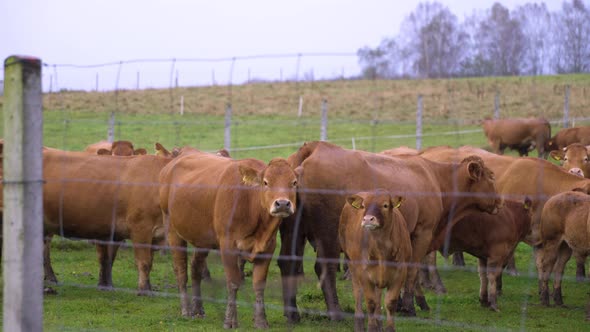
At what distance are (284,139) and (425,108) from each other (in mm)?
11815

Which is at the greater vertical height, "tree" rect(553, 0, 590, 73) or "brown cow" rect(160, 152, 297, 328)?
"tree" rect(553, 0, 590, 73)

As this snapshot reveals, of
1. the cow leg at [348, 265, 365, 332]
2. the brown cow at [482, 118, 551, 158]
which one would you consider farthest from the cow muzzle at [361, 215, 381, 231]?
the brown cow at [482, 118, 551, 158]

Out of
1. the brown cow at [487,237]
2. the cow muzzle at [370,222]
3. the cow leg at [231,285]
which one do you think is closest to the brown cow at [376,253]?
the cow muzzle at [370,222]

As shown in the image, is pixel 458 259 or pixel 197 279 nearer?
pixel 197 279

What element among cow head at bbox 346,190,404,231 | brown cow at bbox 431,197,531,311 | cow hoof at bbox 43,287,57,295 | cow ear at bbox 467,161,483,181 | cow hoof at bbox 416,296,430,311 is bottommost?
cow hoof at bbox 43,287,57,295

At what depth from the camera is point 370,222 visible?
6.99m

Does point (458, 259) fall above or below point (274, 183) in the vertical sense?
below

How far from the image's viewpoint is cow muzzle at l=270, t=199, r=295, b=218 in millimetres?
7602

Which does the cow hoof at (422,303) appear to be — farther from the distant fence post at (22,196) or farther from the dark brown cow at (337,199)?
the distant fence post at (22,196)

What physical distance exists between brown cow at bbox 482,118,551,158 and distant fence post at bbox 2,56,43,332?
22041mm

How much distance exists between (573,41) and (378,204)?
8.74 metres

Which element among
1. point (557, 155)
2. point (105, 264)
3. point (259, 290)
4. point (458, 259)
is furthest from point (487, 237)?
point (557, 155)

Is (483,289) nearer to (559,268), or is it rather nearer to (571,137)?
(559,268)

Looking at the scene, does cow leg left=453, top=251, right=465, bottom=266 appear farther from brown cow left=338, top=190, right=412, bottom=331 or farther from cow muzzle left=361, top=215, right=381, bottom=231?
cow muzzle left=361, top=215, right=381, bottom=231
